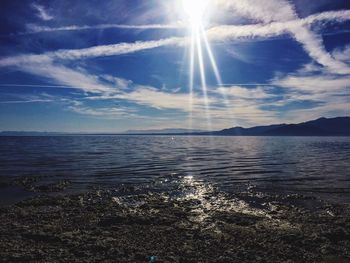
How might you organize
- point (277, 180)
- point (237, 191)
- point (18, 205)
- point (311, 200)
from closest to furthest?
point (18, 205), point (311, 200), point (237, 191), point (277, 180)

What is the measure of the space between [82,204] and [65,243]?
22.3 ft

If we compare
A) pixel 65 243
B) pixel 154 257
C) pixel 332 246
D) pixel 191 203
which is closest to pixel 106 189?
pixel 191 203

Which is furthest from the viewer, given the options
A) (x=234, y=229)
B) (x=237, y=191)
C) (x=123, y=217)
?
(x=237, y=191)

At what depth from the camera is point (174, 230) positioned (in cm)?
1416

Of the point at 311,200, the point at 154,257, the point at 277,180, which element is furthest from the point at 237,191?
the point at 154,257

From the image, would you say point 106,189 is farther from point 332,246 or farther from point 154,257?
point 332,246

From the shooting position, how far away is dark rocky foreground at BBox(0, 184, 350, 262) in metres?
11.4

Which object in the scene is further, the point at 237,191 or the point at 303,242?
the point at 237,191

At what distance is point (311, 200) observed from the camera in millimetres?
20703

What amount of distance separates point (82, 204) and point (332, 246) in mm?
13013

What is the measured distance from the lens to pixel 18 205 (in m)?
19.0

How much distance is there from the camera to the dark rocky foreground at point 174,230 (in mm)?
11359

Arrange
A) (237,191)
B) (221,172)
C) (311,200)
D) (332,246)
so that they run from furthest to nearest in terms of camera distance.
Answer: (221,172) → (237,191) → (311,200) → (332,246)

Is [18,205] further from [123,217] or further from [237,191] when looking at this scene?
[237,191]
